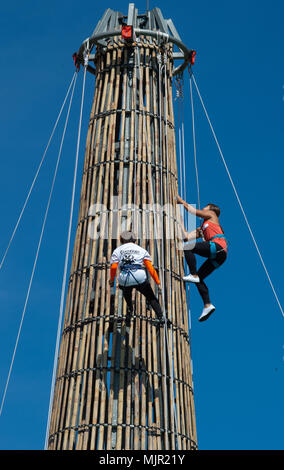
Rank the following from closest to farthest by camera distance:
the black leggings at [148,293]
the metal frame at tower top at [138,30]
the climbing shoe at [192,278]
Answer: the climbing shoe at [192,278], the black leggings at [148,293], the metal frame at tower top at [138,30]

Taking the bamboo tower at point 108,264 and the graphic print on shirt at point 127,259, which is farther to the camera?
the bamboo tower at point 108,264

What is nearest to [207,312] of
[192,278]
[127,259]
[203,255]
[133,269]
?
[192,278]

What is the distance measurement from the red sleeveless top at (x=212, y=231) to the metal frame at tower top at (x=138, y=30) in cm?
680

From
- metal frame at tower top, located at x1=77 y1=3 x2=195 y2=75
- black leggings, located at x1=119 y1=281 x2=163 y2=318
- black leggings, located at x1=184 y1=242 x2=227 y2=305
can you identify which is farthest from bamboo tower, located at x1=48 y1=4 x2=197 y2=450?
black leggings, located at x1=184 y1=242 x2=227 y2=305

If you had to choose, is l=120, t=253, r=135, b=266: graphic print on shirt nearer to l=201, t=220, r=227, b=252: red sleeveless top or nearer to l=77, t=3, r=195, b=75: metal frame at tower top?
l=201, t=220, r=227, b=252: red sleeveless top

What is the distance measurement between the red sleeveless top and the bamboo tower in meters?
2.06

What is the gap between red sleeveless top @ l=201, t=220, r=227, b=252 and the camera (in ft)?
47.8

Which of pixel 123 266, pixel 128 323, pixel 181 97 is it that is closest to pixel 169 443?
pixel 128 323

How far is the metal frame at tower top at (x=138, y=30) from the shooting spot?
1959 cm

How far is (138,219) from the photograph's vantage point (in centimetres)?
1733

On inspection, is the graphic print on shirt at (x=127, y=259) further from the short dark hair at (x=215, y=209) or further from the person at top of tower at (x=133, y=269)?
the short dark hair at (x=215, y=209)

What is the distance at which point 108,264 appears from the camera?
16.8 meters

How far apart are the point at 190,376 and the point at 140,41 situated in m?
8.60

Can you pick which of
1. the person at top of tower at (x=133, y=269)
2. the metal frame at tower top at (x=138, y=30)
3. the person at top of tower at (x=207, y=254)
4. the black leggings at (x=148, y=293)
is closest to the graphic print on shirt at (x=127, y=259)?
the person at top of tower at (x=133, y=269)
